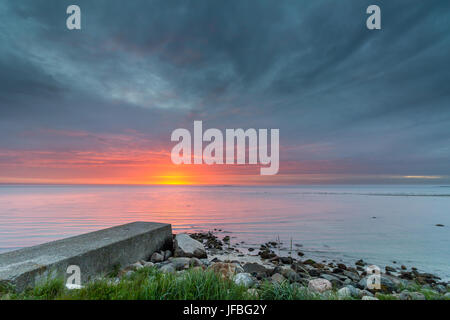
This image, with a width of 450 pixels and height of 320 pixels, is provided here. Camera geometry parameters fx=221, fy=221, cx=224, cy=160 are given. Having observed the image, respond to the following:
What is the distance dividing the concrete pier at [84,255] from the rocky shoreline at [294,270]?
1.38 feet

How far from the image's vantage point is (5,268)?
364 centimetres

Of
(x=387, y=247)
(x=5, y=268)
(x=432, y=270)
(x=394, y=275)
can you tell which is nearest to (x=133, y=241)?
(x=5, y=268)

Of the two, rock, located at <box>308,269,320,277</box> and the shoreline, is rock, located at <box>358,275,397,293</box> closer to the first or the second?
the shoreline

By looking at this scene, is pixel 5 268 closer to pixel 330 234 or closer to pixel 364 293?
pixel 364 293

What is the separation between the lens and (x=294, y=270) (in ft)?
21.2

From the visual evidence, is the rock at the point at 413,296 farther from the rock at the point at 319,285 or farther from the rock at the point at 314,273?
the rock at the point at 314,273

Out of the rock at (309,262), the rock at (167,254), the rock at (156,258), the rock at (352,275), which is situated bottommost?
the rock at (309,262)

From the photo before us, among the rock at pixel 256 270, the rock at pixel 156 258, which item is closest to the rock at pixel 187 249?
the rock at pixel 156 258

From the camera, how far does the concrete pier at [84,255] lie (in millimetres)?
3600

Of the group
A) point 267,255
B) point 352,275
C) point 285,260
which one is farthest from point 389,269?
point 267,255

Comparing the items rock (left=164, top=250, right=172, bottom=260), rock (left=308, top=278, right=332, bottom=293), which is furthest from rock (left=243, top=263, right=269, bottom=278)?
rock (left=164, top=250, right=172, bottom=260)
